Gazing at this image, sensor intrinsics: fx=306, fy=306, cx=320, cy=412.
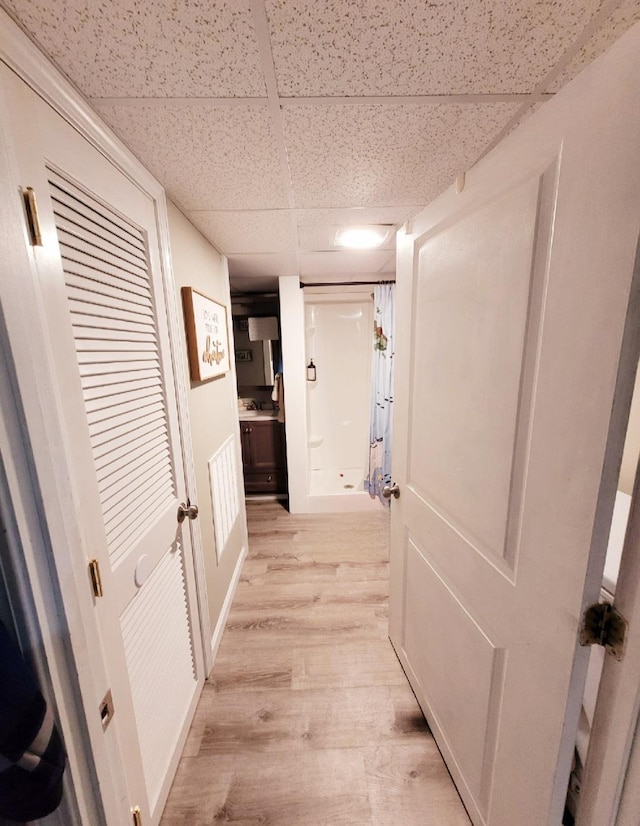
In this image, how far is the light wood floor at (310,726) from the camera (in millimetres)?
1050

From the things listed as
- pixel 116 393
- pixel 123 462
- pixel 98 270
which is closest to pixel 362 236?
pixel 98 270

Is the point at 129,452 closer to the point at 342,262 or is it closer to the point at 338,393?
the point at 342,262

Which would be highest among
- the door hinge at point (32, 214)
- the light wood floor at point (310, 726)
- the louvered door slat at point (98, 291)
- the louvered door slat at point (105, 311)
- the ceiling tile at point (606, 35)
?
the ceiling tile at point (606, 35)

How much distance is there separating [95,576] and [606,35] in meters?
1.56

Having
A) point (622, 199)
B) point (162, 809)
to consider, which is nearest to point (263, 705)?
point (162, 809)

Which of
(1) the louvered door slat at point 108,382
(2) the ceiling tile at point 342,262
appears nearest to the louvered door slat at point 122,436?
(1) the louvered door slat at point 108,382

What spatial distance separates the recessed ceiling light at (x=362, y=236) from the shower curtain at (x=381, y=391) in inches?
35.9

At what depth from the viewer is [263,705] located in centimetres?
136

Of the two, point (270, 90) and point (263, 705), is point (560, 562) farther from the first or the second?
point (263, 705)

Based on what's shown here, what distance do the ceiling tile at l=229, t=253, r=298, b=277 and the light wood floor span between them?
2.20 metres

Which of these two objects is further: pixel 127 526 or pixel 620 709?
pixel 127 526

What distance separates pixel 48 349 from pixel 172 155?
760 millimetres

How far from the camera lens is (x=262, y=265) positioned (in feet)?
7.42

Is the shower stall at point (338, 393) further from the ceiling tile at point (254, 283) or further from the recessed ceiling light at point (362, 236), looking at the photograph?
the recessed ceiling light at point (362, 236)
